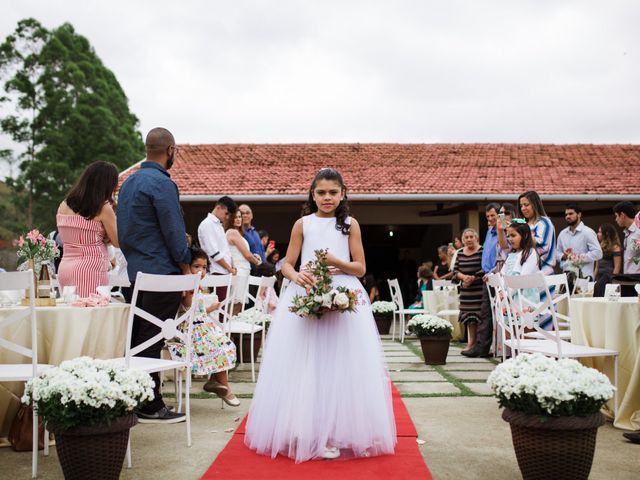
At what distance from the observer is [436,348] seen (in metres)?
7.55

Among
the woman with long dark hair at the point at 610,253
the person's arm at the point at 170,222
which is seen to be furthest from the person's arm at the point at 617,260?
the person's arm at the point at 170,222

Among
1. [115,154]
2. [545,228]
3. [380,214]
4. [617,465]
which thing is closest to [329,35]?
[380,214]

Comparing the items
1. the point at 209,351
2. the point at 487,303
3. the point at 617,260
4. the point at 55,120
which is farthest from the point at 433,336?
the point at 55,120

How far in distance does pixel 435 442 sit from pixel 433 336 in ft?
11.3

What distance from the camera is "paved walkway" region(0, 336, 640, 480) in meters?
3.55

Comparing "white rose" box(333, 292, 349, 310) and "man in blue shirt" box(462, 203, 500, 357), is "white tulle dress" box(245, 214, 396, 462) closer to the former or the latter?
"white rose" box(333, 292, 349, 310)

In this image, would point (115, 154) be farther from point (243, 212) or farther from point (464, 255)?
point (464, 255)

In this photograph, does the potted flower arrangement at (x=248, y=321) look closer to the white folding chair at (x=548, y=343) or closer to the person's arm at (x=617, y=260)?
the white folding chair at (x=548, y=343)

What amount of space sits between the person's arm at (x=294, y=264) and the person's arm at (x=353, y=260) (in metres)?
0.18

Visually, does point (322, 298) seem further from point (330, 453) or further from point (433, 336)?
point (433, 336)

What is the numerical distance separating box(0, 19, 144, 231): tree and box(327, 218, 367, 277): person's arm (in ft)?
81.9

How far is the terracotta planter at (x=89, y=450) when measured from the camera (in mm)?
3021

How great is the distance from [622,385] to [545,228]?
277 cm

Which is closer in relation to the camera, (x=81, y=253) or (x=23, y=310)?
(x=23, y=310)
